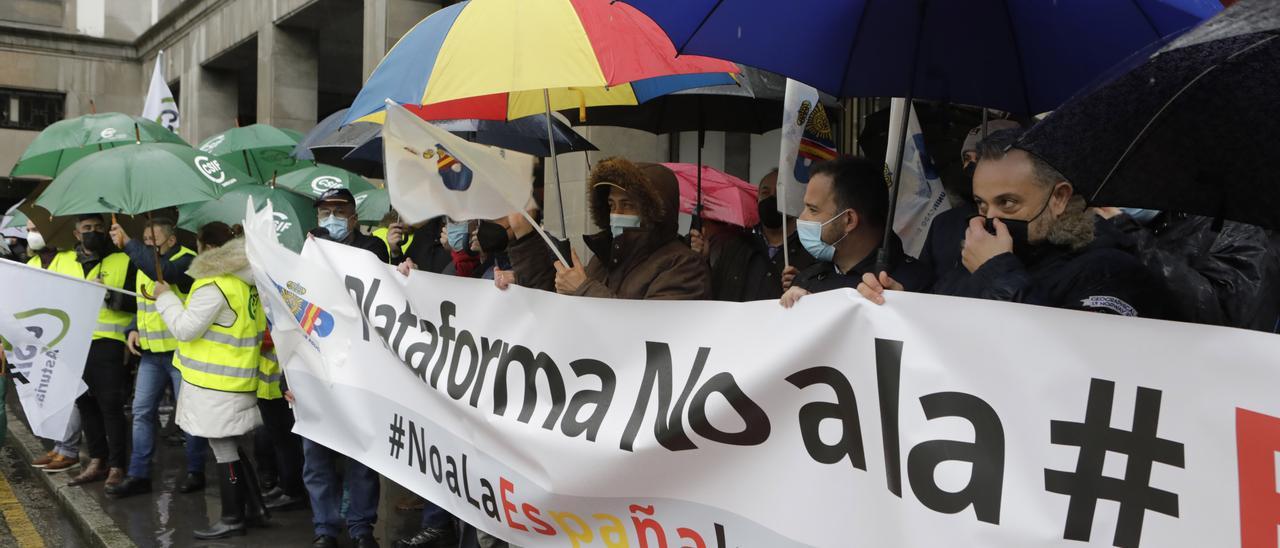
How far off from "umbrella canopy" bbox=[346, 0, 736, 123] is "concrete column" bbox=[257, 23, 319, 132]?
14633 mm

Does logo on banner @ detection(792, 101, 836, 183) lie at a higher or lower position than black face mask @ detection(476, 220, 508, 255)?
higher

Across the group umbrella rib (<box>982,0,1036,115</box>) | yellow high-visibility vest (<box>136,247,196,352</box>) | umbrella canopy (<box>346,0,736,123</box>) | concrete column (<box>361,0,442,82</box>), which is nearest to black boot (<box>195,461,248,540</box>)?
yellow high-visibility vest (<box>136,247,196,352</box>)

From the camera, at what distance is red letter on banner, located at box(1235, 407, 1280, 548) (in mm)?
2000

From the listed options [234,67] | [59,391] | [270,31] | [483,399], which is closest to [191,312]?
[59,391]

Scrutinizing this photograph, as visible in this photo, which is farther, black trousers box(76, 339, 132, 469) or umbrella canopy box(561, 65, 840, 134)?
black trousers box(76, 339, 132, 469)

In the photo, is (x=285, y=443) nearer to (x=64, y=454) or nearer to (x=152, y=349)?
(x=152, y=349)

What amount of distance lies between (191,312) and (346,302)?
1.71 meters

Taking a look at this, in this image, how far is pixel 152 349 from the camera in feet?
23.0

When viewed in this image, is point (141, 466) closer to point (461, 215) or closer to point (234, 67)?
point (461, 215)

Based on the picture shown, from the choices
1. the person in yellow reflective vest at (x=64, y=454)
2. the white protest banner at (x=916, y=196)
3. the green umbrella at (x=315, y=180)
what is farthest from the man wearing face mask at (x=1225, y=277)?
the person in yellow reflective vest at (x=64, y=454)

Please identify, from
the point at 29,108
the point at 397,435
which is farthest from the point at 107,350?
the point at 29,108

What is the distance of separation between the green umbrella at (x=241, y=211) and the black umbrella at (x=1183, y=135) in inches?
194

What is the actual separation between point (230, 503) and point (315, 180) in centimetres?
342

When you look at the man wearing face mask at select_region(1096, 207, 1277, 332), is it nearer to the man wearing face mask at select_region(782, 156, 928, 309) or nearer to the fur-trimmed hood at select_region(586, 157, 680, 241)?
the man wearing face mask at select_region(782, 156, 928, 309)
